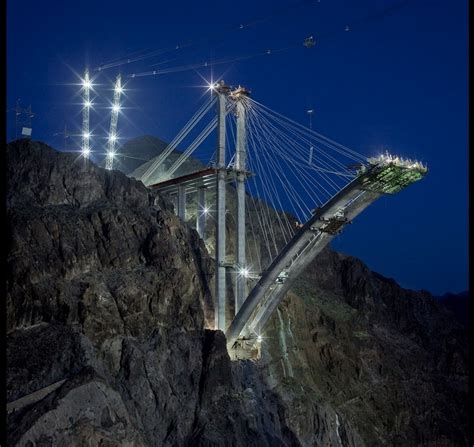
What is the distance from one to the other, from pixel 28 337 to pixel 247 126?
2548 centimetres

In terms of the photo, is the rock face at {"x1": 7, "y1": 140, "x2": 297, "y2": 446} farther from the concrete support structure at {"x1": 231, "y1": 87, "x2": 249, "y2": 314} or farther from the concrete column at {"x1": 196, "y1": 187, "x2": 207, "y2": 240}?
the concrete column at {"x1": 196, "y1": 187, "x2": 207, "y2": 240}

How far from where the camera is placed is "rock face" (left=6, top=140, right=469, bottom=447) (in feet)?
106

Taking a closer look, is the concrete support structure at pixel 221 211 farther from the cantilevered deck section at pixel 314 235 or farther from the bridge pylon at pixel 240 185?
the cantilevered deck section at pixel 314 235

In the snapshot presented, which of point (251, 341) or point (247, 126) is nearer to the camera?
point (251, 341)

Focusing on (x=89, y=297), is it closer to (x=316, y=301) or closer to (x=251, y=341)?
(x=251, y=341)

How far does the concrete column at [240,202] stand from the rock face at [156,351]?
284cm

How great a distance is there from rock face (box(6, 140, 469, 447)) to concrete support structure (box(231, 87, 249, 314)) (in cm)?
284

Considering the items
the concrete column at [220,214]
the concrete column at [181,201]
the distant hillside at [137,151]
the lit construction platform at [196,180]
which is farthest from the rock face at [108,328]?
the distant hillside at [137,151]

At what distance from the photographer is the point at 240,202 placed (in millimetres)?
50438

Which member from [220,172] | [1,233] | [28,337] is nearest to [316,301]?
[220,172]

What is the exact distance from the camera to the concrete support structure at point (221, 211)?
47.7 metres

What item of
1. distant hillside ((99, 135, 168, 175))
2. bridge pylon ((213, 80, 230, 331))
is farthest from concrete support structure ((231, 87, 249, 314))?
distant hillside ((99, 135, 168, 175))

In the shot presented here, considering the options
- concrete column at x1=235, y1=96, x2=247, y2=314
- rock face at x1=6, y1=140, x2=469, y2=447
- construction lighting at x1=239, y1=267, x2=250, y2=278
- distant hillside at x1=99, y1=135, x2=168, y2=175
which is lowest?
rock face at x1=6, y1=140, x2=469, y2=447

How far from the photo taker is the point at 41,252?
38406mm
